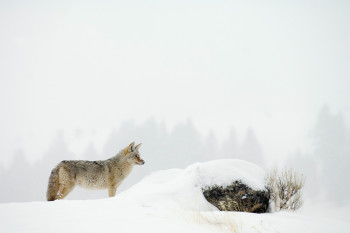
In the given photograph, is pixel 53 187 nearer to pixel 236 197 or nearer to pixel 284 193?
pixel 236 197

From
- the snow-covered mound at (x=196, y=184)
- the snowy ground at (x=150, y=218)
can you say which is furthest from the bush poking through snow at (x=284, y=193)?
the snowy ground at (x=150, y=218)

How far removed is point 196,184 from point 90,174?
4077 mm

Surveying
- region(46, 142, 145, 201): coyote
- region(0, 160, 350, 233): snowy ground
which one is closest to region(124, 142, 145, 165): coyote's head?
region(46, 142, 145, 201): coyote

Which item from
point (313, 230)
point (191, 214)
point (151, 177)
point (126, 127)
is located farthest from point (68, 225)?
point (126, 127)

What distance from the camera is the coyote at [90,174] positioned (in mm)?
9406

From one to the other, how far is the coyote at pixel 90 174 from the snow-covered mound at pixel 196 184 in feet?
6.30

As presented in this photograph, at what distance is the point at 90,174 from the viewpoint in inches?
402

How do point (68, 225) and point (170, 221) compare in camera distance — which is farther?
point (170, 221)

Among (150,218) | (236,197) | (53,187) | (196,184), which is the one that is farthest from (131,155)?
(150,218)

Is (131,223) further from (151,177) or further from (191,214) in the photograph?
(151,177)

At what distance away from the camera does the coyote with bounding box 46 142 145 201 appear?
941 cm

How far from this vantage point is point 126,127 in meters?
59.4

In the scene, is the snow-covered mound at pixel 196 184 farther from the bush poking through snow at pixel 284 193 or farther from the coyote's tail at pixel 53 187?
the coyote's tail at pixel 53 187

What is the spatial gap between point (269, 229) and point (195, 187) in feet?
9.09
